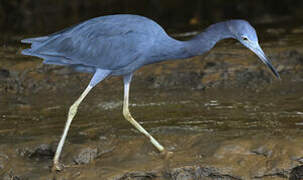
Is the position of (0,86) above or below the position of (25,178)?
below

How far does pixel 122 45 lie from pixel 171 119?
89cm

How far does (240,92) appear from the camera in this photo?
5801 mm

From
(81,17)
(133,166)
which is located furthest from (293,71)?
(81,17)

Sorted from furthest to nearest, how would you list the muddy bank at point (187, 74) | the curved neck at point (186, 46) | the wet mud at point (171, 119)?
the muddy bank at point (187, 74) → the curved neck at point (186, 46) → the wet mud at point (171, 119)

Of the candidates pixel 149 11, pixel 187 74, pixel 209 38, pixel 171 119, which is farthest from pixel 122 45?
pixel 149 11

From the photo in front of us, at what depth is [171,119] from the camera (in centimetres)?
492

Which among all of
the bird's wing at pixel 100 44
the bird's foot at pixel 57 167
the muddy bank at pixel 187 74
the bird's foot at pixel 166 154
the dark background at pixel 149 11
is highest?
the bird's wing at pixel 100 44

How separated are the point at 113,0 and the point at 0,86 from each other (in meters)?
7.59

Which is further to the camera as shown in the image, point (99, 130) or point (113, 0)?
point (113, 0)

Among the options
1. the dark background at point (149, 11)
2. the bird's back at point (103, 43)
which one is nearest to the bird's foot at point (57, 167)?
the bird's back at point (103, 43)

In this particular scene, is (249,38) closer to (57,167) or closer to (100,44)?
(100,44)

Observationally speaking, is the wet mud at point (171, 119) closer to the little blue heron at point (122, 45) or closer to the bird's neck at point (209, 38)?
the little blue heron at point (122, 45)

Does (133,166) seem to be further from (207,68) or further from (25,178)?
(207,68)

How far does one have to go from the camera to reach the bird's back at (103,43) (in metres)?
4.32
